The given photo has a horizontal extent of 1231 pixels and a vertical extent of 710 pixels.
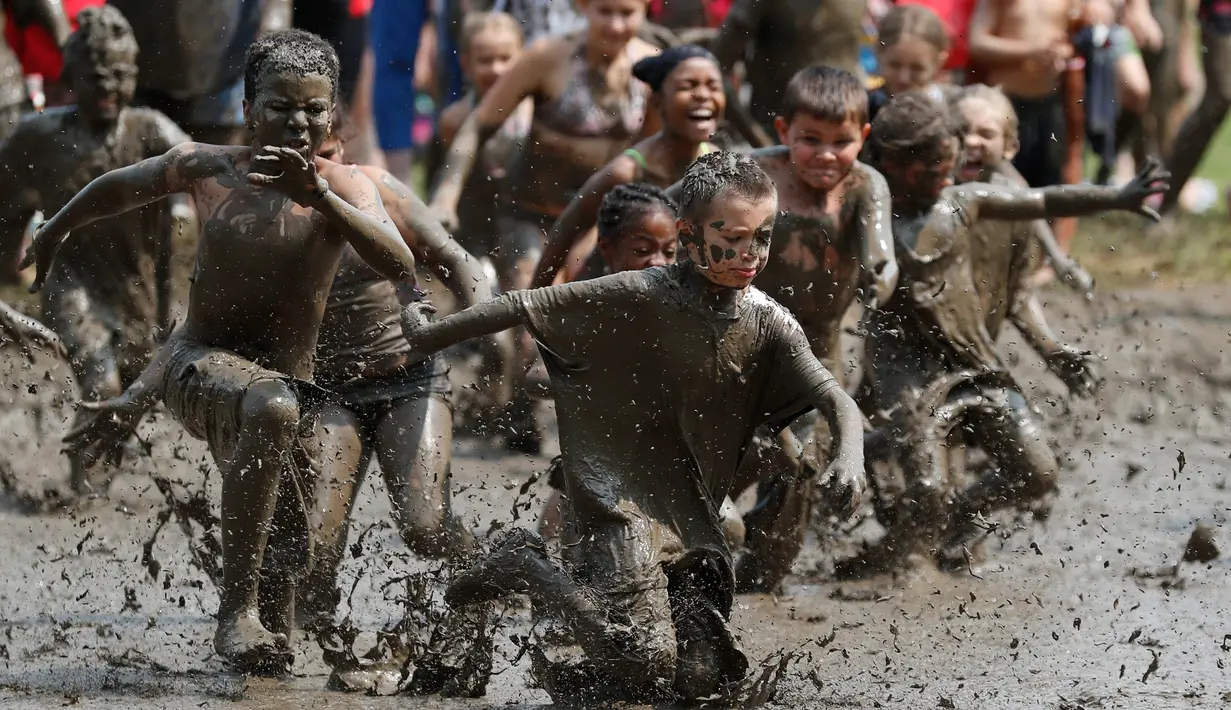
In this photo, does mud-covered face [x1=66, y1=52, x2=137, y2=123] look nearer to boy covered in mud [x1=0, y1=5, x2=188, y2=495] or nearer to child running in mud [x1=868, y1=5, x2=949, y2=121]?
boy covered in mud [x1=0, y1=5, x2=188, y2=495]

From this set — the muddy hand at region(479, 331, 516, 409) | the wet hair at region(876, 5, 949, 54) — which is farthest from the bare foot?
the wet hair at region(876, 5, 949, 54)

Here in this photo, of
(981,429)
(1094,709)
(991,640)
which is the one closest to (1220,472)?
(981,429)

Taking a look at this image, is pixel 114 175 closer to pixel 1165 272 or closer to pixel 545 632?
pixel 545 632

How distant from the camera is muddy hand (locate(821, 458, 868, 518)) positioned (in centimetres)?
464

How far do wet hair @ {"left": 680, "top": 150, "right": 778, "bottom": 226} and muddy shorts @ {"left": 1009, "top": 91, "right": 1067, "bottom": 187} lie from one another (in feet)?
18.5

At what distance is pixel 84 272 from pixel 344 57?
2.56m

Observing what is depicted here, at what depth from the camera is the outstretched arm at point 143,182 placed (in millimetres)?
5395

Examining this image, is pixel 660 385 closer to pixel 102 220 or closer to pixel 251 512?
pixel 251 512

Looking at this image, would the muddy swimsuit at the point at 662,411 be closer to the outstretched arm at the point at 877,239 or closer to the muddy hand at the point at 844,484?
the muddy hand at the point at 844,484

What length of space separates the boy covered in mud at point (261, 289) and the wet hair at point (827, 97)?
1543 mm

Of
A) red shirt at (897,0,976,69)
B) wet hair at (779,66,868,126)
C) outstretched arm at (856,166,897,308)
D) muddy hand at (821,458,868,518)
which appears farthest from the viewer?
red shirt at (897,0,976,69)

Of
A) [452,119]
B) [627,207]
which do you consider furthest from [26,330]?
[452,119]

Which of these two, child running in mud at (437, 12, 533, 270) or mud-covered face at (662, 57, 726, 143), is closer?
mud-covered face at (662, 57, 726, 143)

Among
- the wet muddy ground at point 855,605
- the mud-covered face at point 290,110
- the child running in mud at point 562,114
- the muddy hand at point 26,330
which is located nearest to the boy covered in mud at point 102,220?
the wet muddy ground at point 855,605
